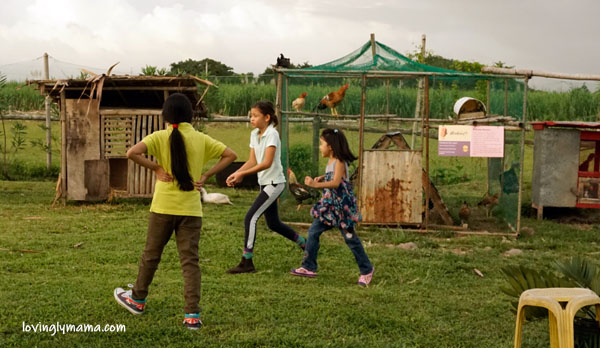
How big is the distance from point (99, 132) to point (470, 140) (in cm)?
605

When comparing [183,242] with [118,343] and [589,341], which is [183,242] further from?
[589,341]

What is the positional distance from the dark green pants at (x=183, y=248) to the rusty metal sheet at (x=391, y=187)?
530cm

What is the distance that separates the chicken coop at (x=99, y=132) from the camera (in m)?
11.5

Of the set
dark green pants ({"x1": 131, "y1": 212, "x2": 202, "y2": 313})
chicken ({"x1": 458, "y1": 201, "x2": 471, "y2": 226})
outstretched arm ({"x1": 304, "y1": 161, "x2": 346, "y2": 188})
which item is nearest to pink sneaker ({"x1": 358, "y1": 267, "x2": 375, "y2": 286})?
outstretched arm ({"x1": 304, "y1": 161, "x2": 346, "y2": 188})

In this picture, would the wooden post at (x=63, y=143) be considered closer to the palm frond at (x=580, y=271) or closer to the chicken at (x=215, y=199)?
the chicken at (x=215, y=199)

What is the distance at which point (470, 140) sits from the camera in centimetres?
984

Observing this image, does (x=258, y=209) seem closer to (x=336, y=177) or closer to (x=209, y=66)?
(x=336, y=177)

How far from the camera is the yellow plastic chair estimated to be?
11.9 ft

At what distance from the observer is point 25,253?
7.76 m

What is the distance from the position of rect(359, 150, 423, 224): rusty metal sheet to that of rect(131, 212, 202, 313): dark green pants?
17.4 feet

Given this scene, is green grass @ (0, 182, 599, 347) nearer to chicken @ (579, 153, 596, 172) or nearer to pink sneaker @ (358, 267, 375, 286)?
pink sneaker @ (358, 267, 375, 286)

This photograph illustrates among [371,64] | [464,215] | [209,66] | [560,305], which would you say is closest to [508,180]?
[464,215]

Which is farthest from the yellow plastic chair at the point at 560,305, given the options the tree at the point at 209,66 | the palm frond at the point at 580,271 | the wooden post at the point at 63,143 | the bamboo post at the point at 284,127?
the tree at the point at 209,66

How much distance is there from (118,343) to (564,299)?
285cm
